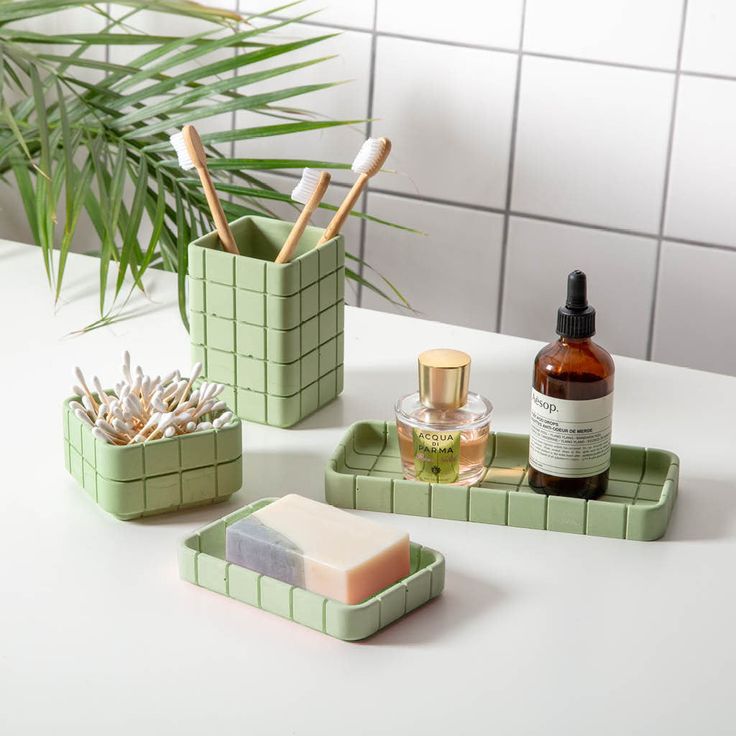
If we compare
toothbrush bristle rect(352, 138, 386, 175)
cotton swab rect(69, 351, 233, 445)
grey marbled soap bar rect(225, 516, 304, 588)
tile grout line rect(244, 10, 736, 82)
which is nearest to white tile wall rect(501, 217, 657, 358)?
tile grout line rect(244, 10, 736, 82)

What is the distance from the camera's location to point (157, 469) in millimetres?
843

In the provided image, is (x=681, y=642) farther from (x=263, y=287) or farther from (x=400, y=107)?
(x=400, y=107)

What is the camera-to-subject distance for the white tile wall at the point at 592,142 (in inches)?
57.6

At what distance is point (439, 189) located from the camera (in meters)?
1.60

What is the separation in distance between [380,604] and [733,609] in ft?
0.74

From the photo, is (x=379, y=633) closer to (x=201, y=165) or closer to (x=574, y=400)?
(x=574, y=400)

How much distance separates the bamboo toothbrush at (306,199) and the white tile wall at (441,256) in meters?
0.63

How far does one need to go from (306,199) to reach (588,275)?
66cm

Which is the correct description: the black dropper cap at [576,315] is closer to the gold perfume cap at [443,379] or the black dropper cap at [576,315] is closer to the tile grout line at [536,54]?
the gold perfume cap at [443,379]

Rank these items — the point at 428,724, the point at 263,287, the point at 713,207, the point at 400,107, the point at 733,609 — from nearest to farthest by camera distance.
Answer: the point at 428,724 < the point at 733,609 < the point at 263,287 < the point at 713,207 < the point at 400,107

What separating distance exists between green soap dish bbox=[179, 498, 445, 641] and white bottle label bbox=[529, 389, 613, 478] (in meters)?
0.12

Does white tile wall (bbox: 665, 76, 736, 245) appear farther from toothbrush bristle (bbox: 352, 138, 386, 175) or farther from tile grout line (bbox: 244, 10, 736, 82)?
toothbrush bristle (bbox: 352, 138, 386, 175)

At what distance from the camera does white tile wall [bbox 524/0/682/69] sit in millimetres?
1418

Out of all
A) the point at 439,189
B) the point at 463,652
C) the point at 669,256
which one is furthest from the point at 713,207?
the point at 463,652
